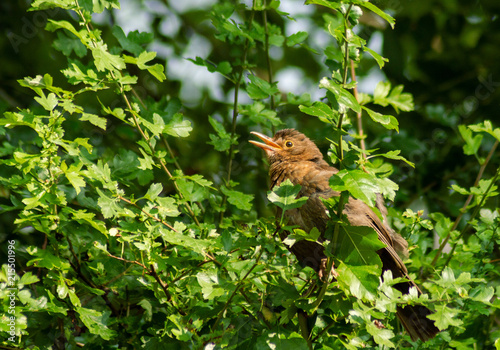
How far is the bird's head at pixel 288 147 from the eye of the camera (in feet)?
14.8

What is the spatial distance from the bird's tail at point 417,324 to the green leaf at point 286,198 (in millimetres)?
1521

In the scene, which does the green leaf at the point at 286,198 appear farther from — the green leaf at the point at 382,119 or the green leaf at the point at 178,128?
the green leaf at the point at 178,128

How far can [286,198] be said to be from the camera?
2.29 metres

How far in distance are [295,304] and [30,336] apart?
1.35m

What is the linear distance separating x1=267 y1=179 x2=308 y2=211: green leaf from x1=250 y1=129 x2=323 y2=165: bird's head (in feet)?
6.93

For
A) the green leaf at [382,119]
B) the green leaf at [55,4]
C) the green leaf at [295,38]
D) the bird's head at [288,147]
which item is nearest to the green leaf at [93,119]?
the green leaf at [55,4]

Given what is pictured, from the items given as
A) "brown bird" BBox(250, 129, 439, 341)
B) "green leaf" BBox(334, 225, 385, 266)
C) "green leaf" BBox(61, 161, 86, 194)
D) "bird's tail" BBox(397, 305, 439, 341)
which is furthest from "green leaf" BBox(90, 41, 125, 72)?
"bird's tail" BBox(397, 305, 439, 341)

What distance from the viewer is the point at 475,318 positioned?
10.2 ft

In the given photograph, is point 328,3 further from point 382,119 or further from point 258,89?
point 258,89

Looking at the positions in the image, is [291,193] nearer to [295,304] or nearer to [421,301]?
[295,304]

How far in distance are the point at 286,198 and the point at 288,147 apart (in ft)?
7.82

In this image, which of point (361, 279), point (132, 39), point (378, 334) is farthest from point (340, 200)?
point (132, 39)

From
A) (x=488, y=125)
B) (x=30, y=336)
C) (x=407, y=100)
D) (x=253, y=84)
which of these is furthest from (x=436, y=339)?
(x=30, y=336)

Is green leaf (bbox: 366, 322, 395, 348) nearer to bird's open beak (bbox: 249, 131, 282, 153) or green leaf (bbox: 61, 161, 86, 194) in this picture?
green leaf (bbox: 61, 161, 86, 194)
